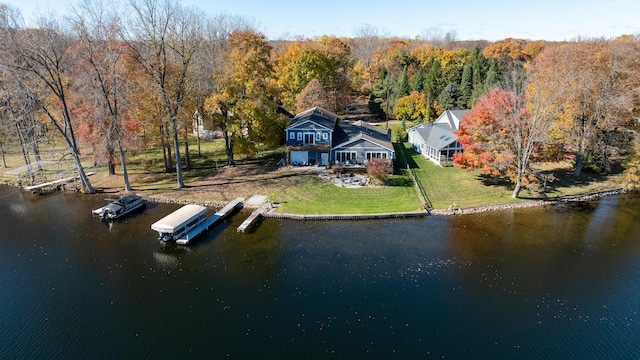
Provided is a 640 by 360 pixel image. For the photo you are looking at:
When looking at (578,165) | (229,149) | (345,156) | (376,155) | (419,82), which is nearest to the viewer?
(578,165)

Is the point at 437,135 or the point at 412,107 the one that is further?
the point at 412,107

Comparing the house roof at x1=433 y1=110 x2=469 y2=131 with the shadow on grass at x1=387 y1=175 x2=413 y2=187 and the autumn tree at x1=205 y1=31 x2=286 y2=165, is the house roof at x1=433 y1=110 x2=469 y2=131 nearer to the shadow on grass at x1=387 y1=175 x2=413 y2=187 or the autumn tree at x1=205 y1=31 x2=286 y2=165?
the shadow on grass at x1=387 y1=175 x2=413 y2=187

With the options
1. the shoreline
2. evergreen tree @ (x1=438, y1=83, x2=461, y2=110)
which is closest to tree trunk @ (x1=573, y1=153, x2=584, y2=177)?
the shoreline

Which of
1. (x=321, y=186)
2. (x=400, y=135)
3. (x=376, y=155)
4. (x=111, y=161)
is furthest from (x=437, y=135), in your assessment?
(x=111, y=161)

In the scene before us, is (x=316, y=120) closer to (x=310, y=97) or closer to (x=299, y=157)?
(x=299, y=157)

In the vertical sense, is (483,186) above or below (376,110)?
below

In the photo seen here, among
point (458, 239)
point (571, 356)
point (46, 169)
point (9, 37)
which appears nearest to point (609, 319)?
point (571, 356)

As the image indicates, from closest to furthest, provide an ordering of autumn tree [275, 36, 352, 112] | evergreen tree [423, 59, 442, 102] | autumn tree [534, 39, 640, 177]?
autumn tree [534, 39, 640, 177]
autumn tree [275, 36, 352, 112]
evergreen tree [423, 59, 442, 102]
